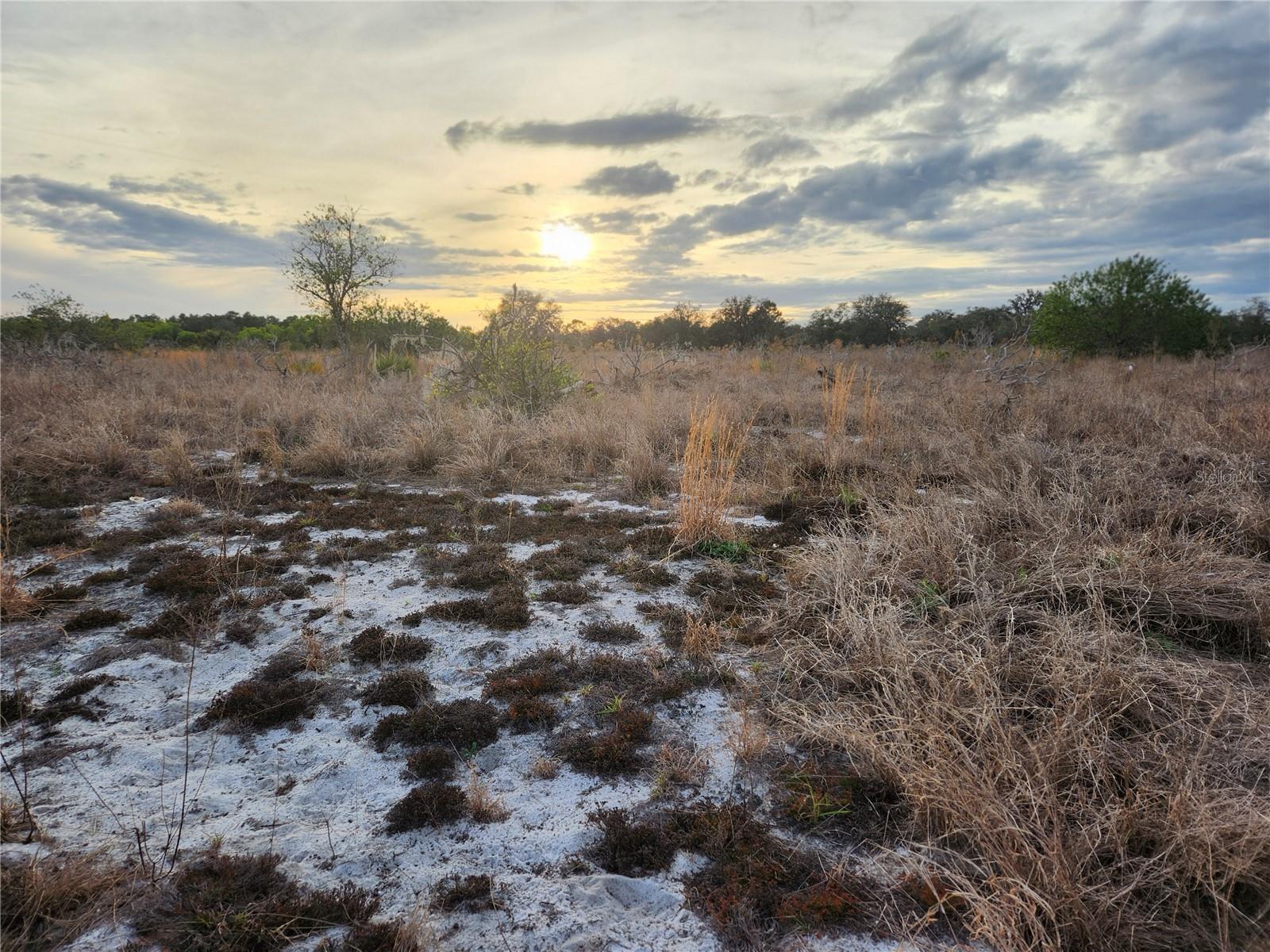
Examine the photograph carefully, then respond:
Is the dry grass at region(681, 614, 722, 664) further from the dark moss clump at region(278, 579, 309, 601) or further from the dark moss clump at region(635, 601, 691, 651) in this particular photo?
the dark moss clump at region(278, 579, 309, 601)

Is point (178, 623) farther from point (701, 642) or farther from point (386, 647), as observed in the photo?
point (701, 642)

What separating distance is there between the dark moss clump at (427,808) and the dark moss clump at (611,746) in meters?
0.50

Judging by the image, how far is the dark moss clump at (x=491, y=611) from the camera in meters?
3.91

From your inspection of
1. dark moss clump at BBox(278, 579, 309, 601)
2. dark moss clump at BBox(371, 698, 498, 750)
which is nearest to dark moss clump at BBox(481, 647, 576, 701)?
dark moss clump at BBox(371, 698, 498, 750)

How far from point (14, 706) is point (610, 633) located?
9.72 feet

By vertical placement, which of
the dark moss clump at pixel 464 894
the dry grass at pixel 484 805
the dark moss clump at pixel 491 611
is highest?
the dark moss clump at pixel 491 611

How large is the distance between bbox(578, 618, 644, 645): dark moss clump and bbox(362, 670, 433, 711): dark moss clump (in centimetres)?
97

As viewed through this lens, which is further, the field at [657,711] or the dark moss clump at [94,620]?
the dark moss clump at [94,620]

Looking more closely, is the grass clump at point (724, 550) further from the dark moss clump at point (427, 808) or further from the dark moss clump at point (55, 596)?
the dark moss clump at point (55, 596)

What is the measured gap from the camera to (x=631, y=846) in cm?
227

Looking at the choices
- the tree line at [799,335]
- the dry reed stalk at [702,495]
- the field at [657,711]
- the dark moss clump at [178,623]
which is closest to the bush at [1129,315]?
the tree line at [799,335]

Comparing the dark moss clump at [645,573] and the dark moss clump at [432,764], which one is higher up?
the dark moss clump at [645,573]

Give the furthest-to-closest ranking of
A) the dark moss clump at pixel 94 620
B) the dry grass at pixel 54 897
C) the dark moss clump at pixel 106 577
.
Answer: the dark moss clump at pixel 106 577, the dark moss clump at pixel 94 620, the dry grass at pixel 54 897

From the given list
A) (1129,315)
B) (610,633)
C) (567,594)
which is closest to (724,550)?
(567,594)
